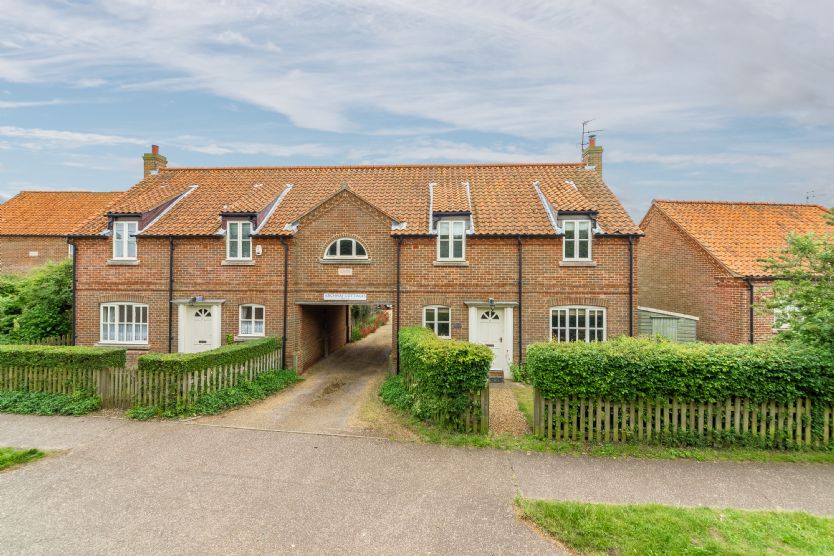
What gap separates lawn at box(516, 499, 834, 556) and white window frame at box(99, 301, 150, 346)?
1619 centimetres

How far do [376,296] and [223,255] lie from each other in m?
6.32

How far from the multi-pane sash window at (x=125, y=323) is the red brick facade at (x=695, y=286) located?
22514 millimetres

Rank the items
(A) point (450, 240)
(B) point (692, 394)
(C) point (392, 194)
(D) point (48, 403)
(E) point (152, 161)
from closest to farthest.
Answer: (B) point (692, 394), (D) point (48, 403), (A) point (450, 240), (C) point (392, 194), (E) point (152, 161)

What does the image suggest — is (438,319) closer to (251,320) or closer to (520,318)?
(520,318)

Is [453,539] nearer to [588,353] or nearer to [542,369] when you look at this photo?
[542,369]

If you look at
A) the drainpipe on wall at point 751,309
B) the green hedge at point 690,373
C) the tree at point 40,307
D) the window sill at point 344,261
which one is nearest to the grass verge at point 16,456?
the window sill at point 344,261

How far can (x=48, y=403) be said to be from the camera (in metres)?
10.7

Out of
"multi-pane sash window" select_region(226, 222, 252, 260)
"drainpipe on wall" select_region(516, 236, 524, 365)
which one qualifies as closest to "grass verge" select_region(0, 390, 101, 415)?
"multi-pane sash window" select_region(226, 222, 252, 260)

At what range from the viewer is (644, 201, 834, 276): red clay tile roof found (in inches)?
650

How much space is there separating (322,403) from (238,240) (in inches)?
309

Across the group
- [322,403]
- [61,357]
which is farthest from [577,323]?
[61,357]

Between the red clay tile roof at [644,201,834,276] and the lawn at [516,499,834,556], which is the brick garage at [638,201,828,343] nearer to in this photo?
the red clay tile roof at [644,201,834,276]

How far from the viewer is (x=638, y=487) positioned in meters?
6.98

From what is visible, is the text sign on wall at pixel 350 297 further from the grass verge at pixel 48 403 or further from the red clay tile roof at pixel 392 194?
the grass verge at pixel 48 403
